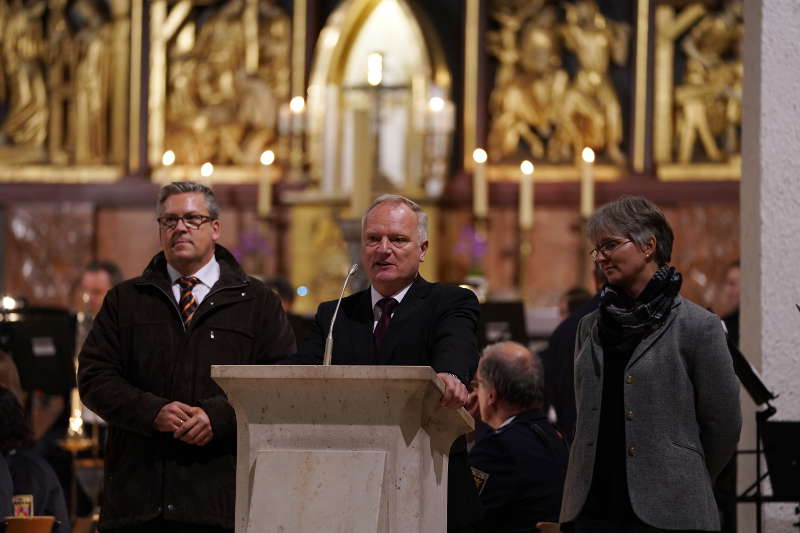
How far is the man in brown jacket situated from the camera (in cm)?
445

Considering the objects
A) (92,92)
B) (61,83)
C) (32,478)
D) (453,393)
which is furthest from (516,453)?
(61,83)

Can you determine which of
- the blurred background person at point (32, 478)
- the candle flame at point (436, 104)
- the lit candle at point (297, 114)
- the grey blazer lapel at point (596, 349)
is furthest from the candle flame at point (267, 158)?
the grey blazer lapel at point (596, 349)

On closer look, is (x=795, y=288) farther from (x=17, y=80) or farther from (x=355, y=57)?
(x=17, y=80)

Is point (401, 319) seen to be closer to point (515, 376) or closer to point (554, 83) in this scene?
point (515, 376)

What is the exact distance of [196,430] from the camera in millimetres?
4398

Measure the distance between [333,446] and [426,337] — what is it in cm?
59

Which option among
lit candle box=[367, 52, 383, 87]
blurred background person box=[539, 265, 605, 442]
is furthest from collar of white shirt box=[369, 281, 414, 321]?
lit candle box=[367, 52, 383, 87]

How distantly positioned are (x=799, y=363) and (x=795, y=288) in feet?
0.94

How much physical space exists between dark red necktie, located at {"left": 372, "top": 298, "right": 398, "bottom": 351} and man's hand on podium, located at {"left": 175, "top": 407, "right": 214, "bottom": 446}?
2.03 ft

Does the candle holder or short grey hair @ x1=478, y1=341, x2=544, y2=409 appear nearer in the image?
short grey hair @ x1=478, y1=341, x2=544, y2=409

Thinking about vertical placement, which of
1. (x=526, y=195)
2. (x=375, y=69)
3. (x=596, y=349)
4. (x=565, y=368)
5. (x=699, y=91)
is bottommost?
(x=565, y=368)

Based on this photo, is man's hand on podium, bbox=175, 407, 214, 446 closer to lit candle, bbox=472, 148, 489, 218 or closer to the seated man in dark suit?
the seated man in dark suit

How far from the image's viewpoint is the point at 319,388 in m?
3.62

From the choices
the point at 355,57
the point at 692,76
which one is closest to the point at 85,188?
the point at 355,57
